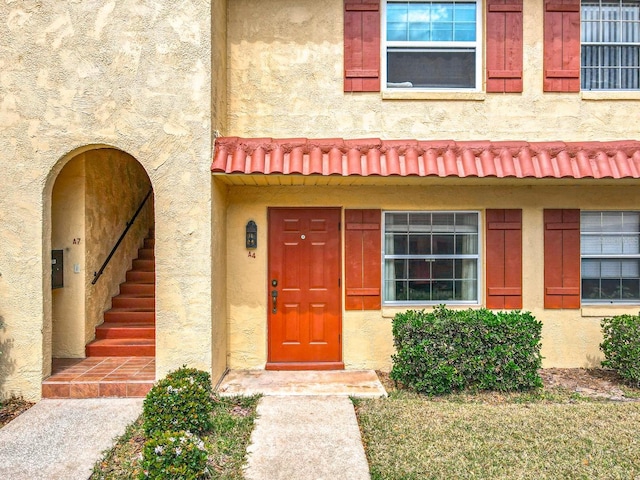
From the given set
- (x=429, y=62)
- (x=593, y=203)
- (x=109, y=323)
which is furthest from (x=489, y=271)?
(x=109, y=323)

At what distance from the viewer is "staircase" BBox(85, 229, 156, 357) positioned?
6352 millimetres

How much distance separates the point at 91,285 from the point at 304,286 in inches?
135

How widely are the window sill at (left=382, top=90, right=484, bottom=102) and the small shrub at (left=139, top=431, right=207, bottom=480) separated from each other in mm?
5372

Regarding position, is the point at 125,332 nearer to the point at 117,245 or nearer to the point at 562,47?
the point at 117,245

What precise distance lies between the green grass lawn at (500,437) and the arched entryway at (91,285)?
3672 millimetres

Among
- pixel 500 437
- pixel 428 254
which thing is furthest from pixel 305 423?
pixel 428 254

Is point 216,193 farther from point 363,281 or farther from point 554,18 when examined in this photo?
point 554,18

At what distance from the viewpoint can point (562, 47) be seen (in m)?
6.38

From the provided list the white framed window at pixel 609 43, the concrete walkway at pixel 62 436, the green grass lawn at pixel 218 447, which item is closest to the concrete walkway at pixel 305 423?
the green grass lawn at pixel 218 447

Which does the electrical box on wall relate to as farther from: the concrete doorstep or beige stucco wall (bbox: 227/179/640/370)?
the concrete doorstep

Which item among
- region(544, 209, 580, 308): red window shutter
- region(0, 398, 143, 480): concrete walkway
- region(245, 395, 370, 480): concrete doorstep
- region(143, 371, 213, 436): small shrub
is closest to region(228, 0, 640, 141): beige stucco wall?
region(544, 209, 580, 308): red window shutter

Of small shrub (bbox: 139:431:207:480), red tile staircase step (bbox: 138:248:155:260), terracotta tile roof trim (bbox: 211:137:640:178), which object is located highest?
terracotta tile roof trim (bbox: 211:137:640:178)

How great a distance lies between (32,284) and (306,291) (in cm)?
→ 376

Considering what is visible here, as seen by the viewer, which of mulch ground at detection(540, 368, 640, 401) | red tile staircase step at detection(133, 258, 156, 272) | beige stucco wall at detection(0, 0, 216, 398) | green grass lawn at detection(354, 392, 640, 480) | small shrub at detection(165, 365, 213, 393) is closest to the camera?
green grass lawn at detection(354, 392, 640, 480)
